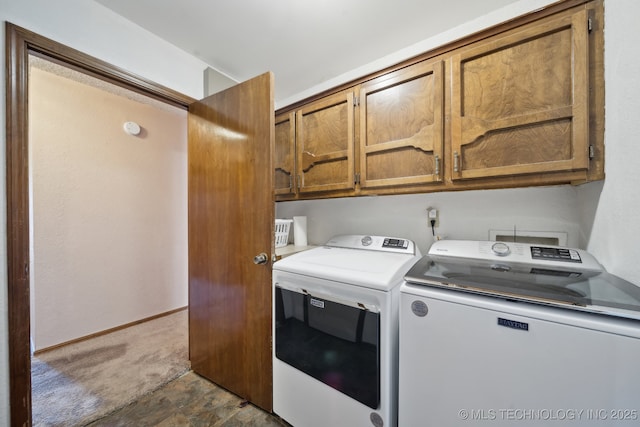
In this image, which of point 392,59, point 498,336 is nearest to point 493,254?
point 498,336

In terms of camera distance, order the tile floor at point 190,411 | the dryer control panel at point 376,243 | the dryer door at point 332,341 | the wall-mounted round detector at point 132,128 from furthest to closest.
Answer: the wall-mounted round detector at point 132,128 < the dryer control panel at point 376,243 < the tile floor at point 190,411 < the dryer door at point 332,341

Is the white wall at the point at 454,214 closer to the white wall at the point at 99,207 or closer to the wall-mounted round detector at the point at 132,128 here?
the white wall at the point at 99,207

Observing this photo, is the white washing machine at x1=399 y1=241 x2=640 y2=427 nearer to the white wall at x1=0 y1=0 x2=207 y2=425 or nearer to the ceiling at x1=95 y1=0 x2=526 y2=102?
the ceiling at x1=95 y1=0 x2=526 y2=102

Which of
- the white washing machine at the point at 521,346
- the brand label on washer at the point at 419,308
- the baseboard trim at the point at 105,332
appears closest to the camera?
the white washing machine at the point at 521,346

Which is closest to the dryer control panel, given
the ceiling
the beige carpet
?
the ceiling

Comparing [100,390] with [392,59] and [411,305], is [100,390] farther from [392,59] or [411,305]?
[392,59]

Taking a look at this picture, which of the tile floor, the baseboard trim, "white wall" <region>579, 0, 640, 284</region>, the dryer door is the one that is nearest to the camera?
"white wall" <region>579, 0, 640, 284</region>

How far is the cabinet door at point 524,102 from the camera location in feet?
3.11

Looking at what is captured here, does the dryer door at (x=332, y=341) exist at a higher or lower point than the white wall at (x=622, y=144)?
lower

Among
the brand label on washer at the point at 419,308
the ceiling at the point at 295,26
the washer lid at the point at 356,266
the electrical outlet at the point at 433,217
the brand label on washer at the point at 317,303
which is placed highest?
the ceiling at the point at 295,26

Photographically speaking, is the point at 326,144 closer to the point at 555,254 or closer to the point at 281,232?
the point at 281,232

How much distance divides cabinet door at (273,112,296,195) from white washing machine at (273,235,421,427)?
2.21 feet

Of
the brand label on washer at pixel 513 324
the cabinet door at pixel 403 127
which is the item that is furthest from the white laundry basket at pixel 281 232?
the brand label on washer at pixel 513 324

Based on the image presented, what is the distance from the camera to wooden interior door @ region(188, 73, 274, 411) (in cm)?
138
